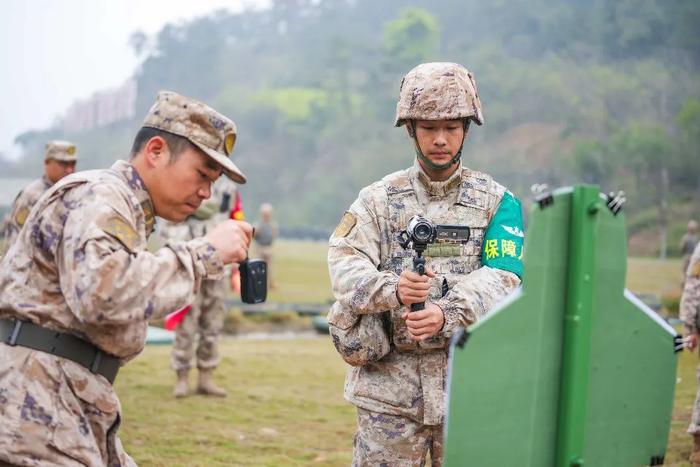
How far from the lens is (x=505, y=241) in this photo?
4.19m

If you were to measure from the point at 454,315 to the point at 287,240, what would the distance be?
53317 millimetres

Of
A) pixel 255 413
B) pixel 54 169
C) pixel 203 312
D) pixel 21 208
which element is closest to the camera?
pixel 21 208

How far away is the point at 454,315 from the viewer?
397cm

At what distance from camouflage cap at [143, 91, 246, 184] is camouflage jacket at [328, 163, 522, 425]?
962 mm

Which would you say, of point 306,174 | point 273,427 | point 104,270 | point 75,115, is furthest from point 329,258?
point 75,115

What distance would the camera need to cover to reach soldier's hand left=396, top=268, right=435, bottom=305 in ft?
12.4

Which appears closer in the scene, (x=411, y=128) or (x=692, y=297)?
(x=411, y=128)

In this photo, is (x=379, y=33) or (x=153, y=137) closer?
(x=153, y=137)

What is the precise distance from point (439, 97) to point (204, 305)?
5639mm

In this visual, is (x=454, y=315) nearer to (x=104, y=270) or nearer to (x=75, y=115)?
(x=104, y=270)

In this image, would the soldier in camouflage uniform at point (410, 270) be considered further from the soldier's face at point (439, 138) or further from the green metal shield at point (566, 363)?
the green metal shield at point (566, 363)

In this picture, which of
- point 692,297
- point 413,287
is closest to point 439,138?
point 413,287

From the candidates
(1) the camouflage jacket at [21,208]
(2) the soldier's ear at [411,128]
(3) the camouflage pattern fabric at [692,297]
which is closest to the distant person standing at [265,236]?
(1) the camouflage jacket at [21,208]

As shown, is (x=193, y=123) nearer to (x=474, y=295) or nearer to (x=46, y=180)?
(x=474, y=295)
